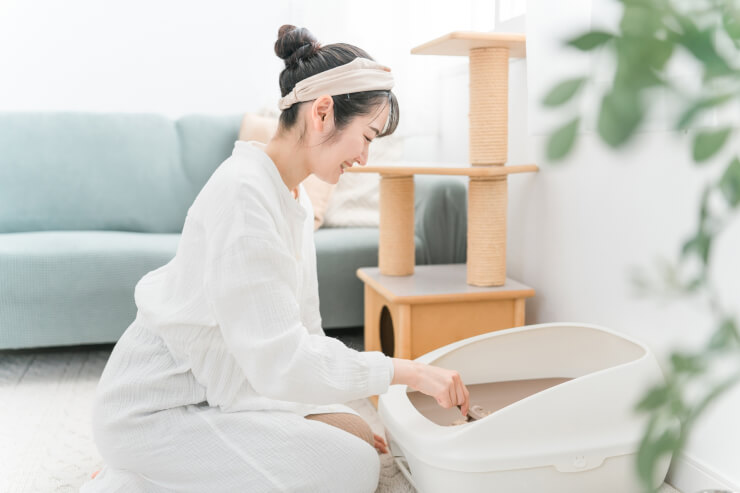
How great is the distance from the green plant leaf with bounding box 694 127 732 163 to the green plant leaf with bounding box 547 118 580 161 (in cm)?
9

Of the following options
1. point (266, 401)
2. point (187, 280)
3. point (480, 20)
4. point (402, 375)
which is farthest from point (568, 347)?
point (480, 20)

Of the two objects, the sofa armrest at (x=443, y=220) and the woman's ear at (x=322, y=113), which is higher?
the woman's ear at (x=322, y=113)

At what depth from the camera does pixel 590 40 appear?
0.32 m

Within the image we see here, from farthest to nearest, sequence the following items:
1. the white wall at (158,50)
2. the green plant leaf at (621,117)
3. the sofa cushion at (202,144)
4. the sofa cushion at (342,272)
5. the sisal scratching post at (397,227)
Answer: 1. the white wall at (158,50)
2. the sofa cushion at (202,144)
3. the sofa cushion at (342,272)
4. the sisal scratching post at (397,227)
5. the green plant leaf at (621,117)

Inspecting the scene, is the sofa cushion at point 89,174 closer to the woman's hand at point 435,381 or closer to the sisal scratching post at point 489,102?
the sisal scratching post at point 489,102

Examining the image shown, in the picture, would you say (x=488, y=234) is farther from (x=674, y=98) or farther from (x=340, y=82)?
(x=674, y=98)

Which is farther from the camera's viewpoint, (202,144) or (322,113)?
(202,144)

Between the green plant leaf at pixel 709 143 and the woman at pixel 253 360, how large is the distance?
79 centimetres

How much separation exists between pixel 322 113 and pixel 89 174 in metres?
1.59

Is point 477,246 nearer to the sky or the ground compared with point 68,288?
nearer to the sky

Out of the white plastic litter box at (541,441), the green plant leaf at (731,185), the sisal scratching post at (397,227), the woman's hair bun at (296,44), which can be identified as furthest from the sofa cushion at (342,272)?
the green plant leaf at (731,185)

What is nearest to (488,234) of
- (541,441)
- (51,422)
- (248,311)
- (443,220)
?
(443,220)

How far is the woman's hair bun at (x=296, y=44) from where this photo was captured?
3.97 feet

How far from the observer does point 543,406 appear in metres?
1.16
